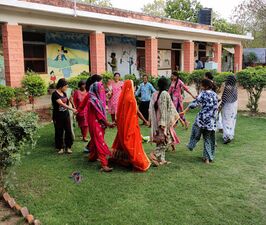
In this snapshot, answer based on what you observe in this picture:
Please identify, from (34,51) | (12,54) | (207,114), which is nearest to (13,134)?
(207,114)

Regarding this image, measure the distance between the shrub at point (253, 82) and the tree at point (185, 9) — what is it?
2573 centimetres

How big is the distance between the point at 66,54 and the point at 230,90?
8126mm

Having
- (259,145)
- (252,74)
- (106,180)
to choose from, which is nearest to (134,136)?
(106,180)

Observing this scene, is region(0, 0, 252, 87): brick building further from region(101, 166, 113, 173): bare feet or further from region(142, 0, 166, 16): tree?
Result: region(142, 0, 166, 16): tree

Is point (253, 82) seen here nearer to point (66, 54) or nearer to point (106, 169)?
point (106, 169)

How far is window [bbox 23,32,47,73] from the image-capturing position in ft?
38.3

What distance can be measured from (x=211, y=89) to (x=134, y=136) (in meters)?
1.73

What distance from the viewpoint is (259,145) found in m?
6.88

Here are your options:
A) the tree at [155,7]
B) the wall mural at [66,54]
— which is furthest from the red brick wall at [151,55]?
the tree at [155,7]

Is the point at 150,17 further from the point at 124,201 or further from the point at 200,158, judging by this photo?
the point at 124,201

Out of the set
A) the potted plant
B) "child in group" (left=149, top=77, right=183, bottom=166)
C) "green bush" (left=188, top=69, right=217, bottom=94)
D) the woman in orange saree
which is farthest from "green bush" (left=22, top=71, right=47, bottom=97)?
"green bush" (left=188, top=69, right=217, bottom=94)

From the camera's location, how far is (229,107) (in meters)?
7.26

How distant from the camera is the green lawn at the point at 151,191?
3.72m

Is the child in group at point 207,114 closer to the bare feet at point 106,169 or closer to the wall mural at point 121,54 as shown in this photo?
the bare feet at point 106,169
